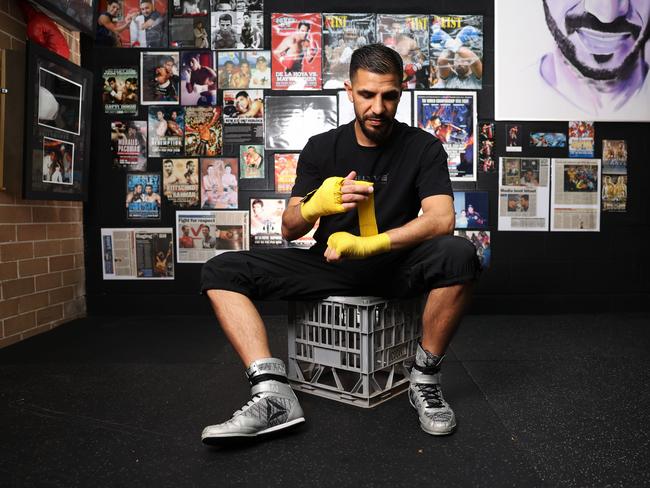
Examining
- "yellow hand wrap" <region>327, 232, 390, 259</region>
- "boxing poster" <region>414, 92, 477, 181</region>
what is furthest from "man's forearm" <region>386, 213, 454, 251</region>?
"boxing poster" <region>414, 92, 477, 181</region>

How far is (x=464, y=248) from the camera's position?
Answer: 137 cm

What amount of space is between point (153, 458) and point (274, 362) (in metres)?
0.39

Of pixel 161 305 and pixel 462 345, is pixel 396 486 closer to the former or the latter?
pixel 462 345

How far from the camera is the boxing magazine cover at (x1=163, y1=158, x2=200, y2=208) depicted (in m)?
2.77

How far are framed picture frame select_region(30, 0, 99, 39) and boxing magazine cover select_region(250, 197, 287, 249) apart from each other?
1276mm

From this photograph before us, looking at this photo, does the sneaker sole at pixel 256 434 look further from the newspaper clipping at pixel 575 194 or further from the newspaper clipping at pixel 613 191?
the newspaper clipping at pixel 613 191

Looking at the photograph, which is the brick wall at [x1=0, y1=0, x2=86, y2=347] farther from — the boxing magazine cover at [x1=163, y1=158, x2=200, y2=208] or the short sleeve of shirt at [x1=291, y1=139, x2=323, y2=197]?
the short sleeve of shirt at [x1=291, y1=139, x2=323, y2=197]

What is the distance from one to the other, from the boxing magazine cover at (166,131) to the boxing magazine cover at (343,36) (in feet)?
3.00

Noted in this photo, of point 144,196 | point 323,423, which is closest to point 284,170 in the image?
point 144,196

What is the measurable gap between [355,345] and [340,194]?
0.46 metres

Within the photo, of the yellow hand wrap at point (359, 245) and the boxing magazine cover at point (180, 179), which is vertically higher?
the boxing magazine cover at point (180, 179)

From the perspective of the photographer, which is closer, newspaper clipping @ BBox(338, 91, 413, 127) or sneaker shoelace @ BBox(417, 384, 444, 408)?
sneaker shoelace @ BBox(417, 384, 444, 408)

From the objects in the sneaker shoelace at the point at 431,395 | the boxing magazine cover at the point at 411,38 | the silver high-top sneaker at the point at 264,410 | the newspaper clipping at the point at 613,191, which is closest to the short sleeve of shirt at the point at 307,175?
the silver high-top sneaker at the point at 264,410

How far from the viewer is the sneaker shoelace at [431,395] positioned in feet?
4.40
